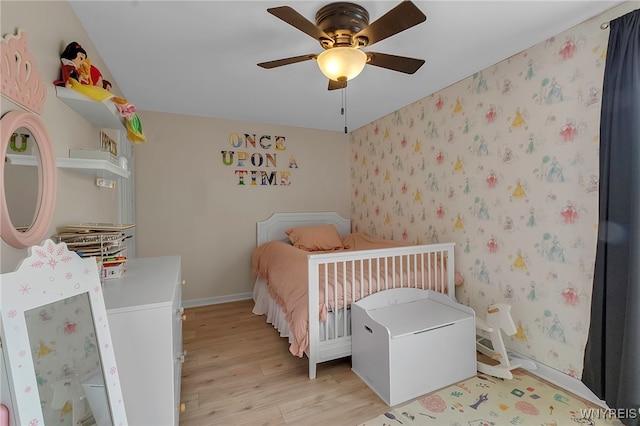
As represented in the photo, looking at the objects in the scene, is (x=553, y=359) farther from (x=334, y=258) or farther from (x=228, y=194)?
(x=228, y=194)

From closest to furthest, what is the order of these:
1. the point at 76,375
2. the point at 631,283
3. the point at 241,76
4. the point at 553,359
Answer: the point at 76,375 < the point at 631,283 < the point at 553,359 < the point at 241,76

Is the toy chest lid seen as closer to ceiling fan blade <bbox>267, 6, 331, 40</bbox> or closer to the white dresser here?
the white dresser

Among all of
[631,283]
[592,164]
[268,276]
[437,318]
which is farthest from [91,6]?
[631,283]

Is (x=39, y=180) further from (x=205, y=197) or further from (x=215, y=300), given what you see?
(x=215, y=300)

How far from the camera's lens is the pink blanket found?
6.32 ft

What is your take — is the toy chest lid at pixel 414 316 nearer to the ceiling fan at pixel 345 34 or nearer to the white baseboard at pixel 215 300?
the ceiling fan at pixel 345 34

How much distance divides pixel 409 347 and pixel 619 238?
127 cm

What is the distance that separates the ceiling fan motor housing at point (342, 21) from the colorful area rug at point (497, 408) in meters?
2.07

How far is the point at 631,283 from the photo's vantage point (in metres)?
1.44

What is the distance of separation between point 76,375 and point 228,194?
2.68 m

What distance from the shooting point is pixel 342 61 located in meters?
1.44

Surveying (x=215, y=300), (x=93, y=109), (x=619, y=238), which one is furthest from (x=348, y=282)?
(x=215, y=300)

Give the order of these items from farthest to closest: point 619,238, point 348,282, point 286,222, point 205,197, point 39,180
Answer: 1. point 286,222
2. point 205,197
3. point 348,282
4. point 619,238
5. point 39,180

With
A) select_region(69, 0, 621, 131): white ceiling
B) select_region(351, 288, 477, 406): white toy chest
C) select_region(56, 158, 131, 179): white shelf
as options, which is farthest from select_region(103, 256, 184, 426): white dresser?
select_region(69, 0, 621, 131): white ceiling
